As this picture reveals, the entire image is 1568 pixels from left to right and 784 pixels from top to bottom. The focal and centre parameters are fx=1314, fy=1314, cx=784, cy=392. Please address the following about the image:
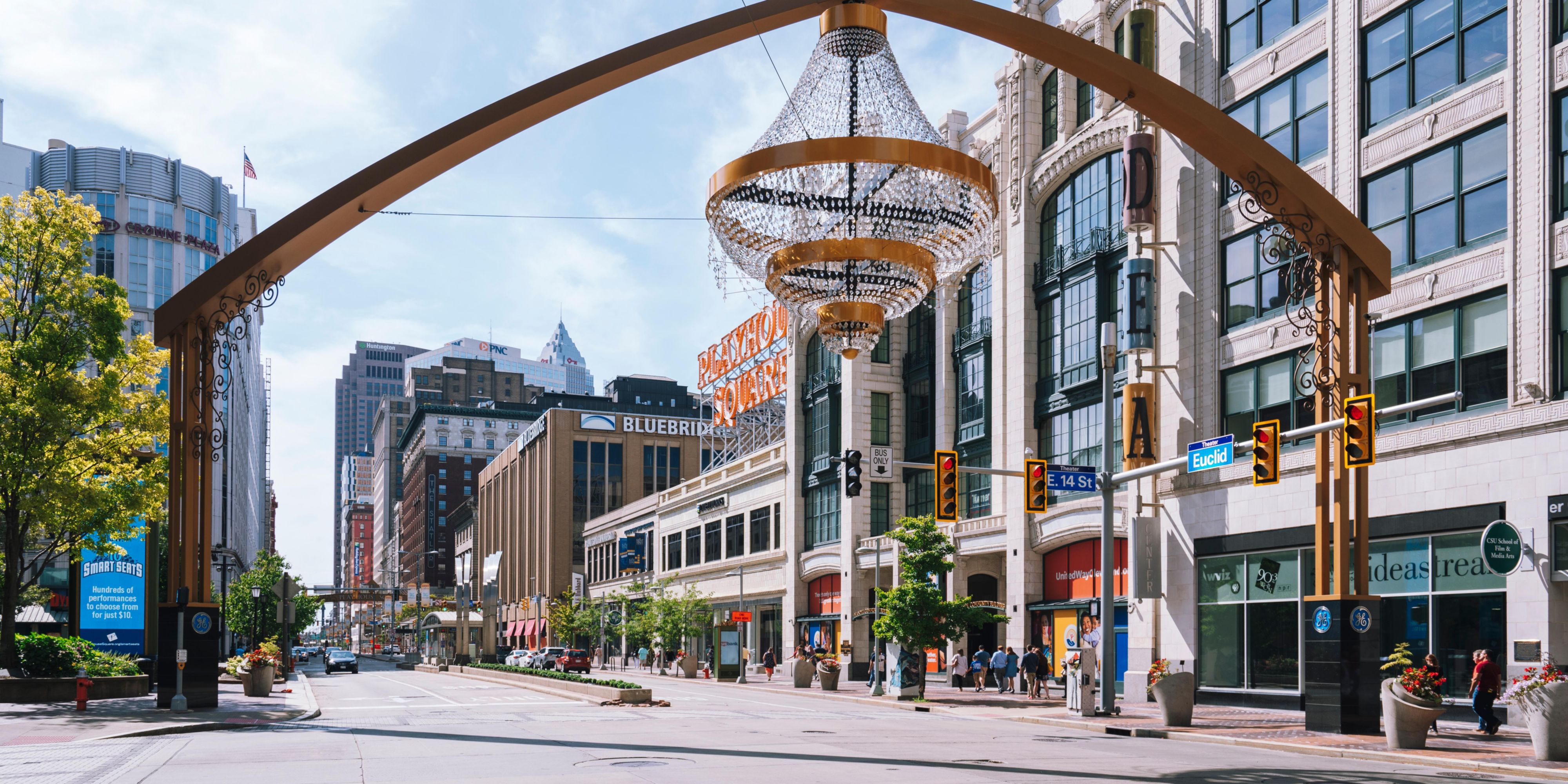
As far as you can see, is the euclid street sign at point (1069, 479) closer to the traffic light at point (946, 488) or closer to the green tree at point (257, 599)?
the traffic light at point (946, 488)

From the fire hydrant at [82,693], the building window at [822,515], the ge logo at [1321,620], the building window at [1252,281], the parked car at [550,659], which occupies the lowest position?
the parked car at [550,659]

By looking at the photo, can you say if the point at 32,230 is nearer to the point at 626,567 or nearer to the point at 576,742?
the point at 576,742

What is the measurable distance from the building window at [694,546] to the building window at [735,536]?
5.94 m

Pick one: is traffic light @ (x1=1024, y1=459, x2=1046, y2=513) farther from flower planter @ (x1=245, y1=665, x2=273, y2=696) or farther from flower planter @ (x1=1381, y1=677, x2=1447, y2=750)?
flower planter @ (x1=245, y1=665, x2=273, y2=696)

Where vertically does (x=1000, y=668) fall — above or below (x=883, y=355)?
below

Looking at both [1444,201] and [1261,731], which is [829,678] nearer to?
[1261,731]

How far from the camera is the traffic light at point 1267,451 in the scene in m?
22.5

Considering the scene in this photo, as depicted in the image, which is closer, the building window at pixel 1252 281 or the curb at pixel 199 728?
the curb at pixel 199 728

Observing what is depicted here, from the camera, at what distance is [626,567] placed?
94938 millimetres

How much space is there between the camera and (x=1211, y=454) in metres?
25.8

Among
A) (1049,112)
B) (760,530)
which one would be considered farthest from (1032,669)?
(760,530)

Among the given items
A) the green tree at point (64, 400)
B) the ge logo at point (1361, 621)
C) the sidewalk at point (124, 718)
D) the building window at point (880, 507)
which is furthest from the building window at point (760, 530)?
the ge logo at point (1361, 621)

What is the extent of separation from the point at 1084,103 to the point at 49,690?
34034mm

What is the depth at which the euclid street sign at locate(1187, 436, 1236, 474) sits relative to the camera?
83.0 ft
